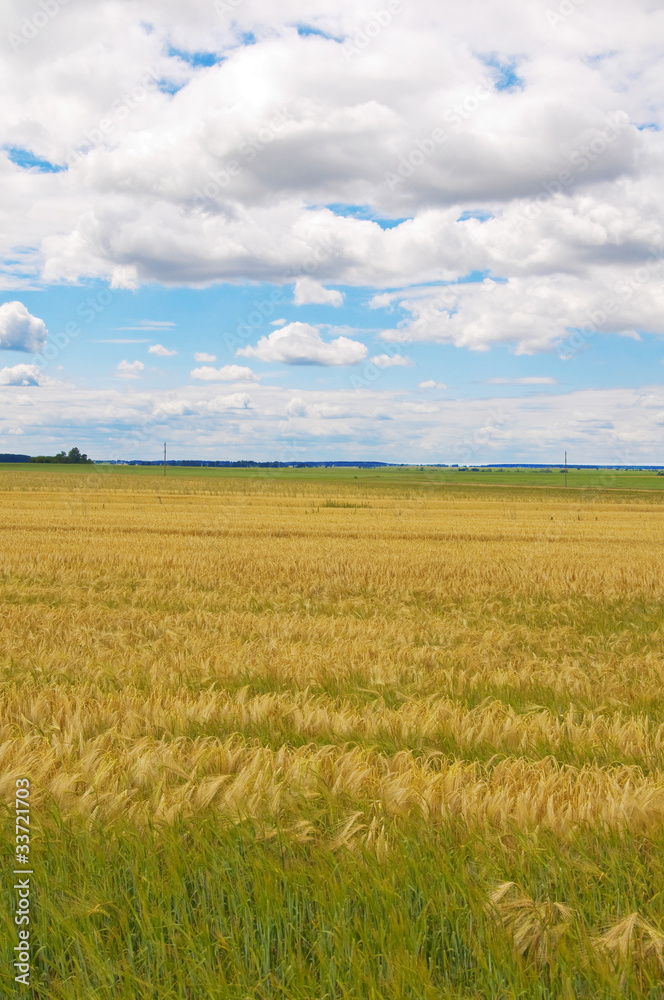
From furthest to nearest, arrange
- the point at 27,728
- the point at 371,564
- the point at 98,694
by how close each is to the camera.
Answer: the point at 371,564 < the point at 98,694 < the point at 27,728

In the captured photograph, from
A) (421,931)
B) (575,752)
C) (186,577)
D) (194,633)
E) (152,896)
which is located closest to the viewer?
(421,931)

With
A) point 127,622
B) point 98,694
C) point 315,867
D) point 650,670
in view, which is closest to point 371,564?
point 127,622

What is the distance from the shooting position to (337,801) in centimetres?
422

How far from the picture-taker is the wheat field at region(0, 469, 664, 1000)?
2.90 meters

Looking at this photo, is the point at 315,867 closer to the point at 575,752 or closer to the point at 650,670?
the point at 575,752

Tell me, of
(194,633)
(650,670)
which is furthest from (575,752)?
(194,633)

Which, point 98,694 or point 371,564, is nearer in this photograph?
point 98,694

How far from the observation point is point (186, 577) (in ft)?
49.9

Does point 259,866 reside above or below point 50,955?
above

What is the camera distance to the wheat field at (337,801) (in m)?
2.90

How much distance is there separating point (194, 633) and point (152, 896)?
21.7 feet

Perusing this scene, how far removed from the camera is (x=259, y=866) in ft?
11.1

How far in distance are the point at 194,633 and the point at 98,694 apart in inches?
129

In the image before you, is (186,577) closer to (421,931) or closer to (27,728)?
(27,728)
